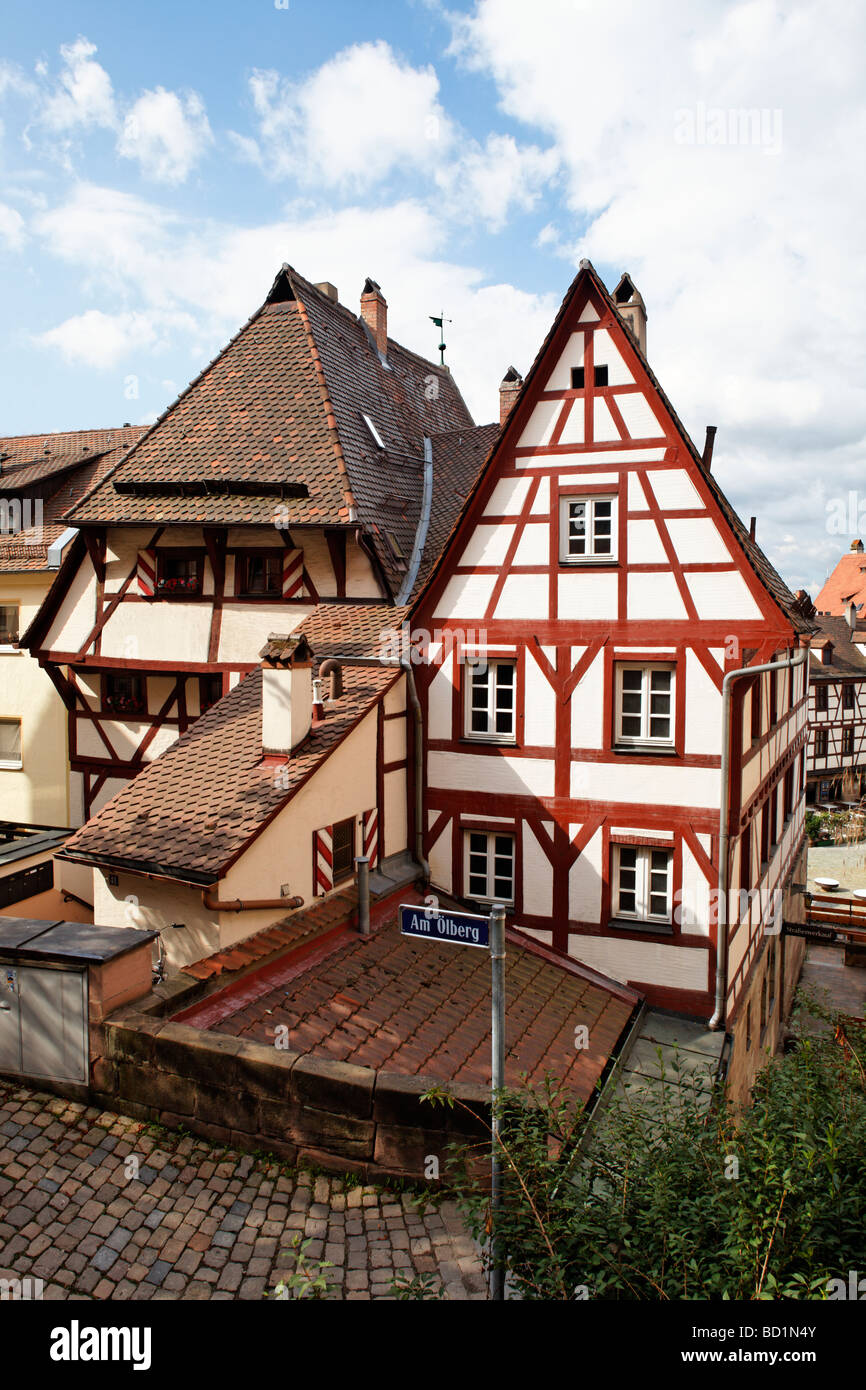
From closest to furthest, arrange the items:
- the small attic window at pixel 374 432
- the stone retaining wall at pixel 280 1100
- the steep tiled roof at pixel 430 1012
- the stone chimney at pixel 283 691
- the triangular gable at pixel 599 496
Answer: the stone retaining wall at pixel 280 1100
the steep tiled roof at pixel 430 1012
the stone chimney at pixel 283 691
the triangular gable at pixel 599 496
the small attic window at pixel 374 432

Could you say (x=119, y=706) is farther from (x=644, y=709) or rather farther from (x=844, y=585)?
(x=844, y=585)

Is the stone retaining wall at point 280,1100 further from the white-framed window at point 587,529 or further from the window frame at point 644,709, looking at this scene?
the white-framed window at point 587,529

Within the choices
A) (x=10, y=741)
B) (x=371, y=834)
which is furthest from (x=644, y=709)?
(x=10, y=741)

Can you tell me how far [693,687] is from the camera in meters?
11.1

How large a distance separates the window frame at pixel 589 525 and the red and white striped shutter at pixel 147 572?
6.62 m

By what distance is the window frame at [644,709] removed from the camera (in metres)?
11.3

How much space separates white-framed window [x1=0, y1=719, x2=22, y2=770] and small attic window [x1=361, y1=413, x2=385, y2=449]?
949cm

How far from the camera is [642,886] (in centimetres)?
1159

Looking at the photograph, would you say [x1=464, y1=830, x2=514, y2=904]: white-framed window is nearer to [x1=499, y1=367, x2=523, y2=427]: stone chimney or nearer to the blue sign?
the blue sign

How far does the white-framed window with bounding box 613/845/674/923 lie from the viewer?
453 inches

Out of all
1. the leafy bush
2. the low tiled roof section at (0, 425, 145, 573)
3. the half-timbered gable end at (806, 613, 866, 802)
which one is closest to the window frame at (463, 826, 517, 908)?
the leafy bush

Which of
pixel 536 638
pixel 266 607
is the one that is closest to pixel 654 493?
pixel 536 638

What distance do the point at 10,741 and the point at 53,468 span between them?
6.26m

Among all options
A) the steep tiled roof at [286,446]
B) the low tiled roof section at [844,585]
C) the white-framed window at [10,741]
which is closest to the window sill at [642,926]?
the steep tiled roof at [286,446]
